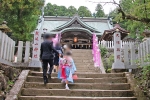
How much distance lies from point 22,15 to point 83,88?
36.3 feet

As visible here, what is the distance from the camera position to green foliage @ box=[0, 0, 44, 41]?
→ 14.8 meters

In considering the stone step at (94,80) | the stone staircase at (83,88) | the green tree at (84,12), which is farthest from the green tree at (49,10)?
the stone step at (94,80)

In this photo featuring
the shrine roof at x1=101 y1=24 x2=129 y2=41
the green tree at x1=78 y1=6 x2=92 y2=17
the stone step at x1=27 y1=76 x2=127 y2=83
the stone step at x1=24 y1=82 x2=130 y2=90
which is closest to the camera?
the stone step at x1=24 y1=82 x2=130 y2=90

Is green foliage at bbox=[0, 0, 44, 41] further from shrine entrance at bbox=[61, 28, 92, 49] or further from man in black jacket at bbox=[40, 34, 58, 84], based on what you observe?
man in black jacket at bbox=[40, 34, 58, 84]

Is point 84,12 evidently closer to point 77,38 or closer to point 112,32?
point 77,38

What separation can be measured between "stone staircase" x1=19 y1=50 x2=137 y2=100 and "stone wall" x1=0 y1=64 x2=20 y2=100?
424mm

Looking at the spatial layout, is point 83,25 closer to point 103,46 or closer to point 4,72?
point 103,46

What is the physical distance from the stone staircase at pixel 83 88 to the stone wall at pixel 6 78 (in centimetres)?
42

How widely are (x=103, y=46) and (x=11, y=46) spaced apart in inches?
377

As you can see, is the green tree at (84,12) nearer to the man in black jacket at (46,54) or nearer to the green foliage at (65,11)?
the green foliage at (65,11)

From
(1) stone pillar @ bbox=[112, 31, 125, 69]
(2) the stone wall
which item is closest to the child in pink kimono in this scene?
(2) the stone wall

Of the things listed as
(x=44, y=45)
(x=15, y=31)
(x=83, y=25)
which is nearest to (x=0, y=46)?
(x=44, y=45)

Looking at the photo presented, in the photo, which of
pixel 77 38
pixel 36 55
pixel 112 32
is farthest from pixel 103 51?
pixel 36 55

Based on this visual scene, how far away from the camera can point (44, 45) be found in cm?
635
